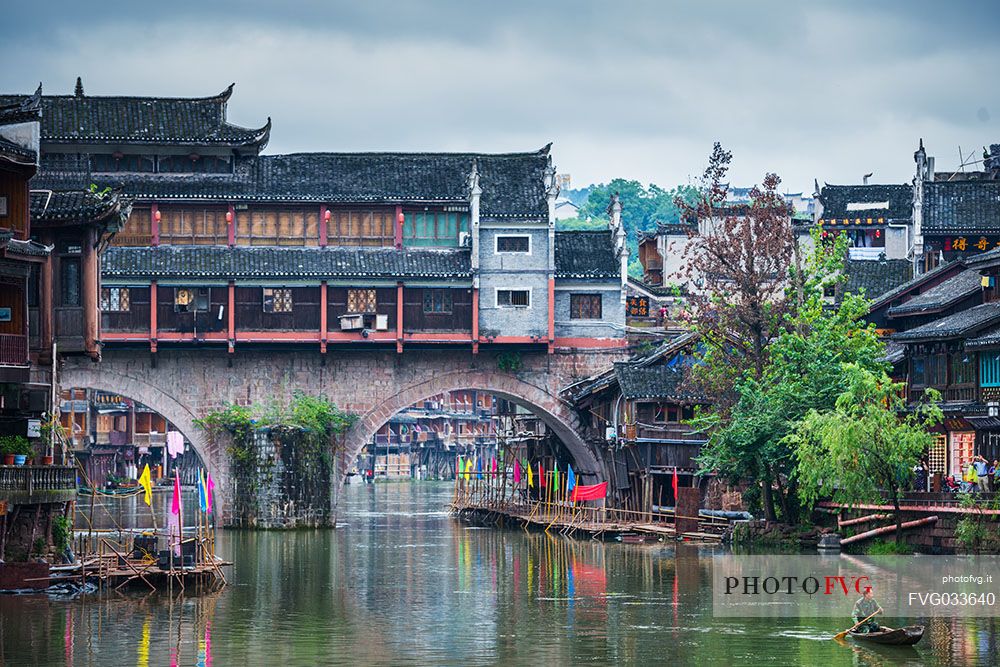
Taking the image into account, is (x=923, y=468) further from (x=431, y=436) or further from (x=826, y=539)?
(x=431, y=436)

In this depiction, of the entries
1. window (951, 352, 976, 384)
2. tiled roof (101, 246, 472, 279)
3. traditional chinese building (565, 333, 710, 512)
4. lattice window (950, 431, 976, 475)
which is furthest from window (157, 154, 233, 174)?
lattice window (950, 431, 976, 475)

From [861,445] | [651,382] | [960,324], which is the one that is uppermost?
[960,324]

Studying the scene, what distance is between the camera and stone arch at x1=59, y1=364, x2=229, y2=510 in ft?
236

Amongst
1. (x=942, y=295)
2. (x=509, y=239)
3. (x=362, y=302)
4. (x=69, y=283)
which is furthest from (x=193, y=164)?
(x=942, y=295)

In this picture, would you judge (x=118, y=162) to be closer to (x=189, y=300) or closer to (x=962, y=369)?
(x=189, y=300)

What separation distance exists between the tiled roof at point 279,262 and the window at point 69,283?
21.0 meters

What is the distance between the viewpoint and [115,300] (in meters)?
71.4

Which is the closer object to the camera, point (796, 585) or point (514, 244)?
point (796, 585)

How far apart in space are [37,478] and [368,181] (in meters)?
31.7

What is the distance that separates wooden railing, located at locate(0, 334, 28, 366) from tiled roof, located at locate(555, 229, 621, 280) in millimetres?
31208

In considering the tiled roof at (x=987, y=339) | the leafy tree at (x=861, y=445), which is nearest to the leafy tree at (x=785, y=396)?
the leafy tree at (x=861, y=445)

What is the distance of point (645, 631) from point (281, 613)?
29.9 feet

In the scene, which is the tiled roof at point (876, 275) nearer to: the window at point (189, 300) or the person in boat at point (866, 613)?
the window at point (189, 300)

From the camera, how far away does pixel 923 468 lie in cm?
5956
